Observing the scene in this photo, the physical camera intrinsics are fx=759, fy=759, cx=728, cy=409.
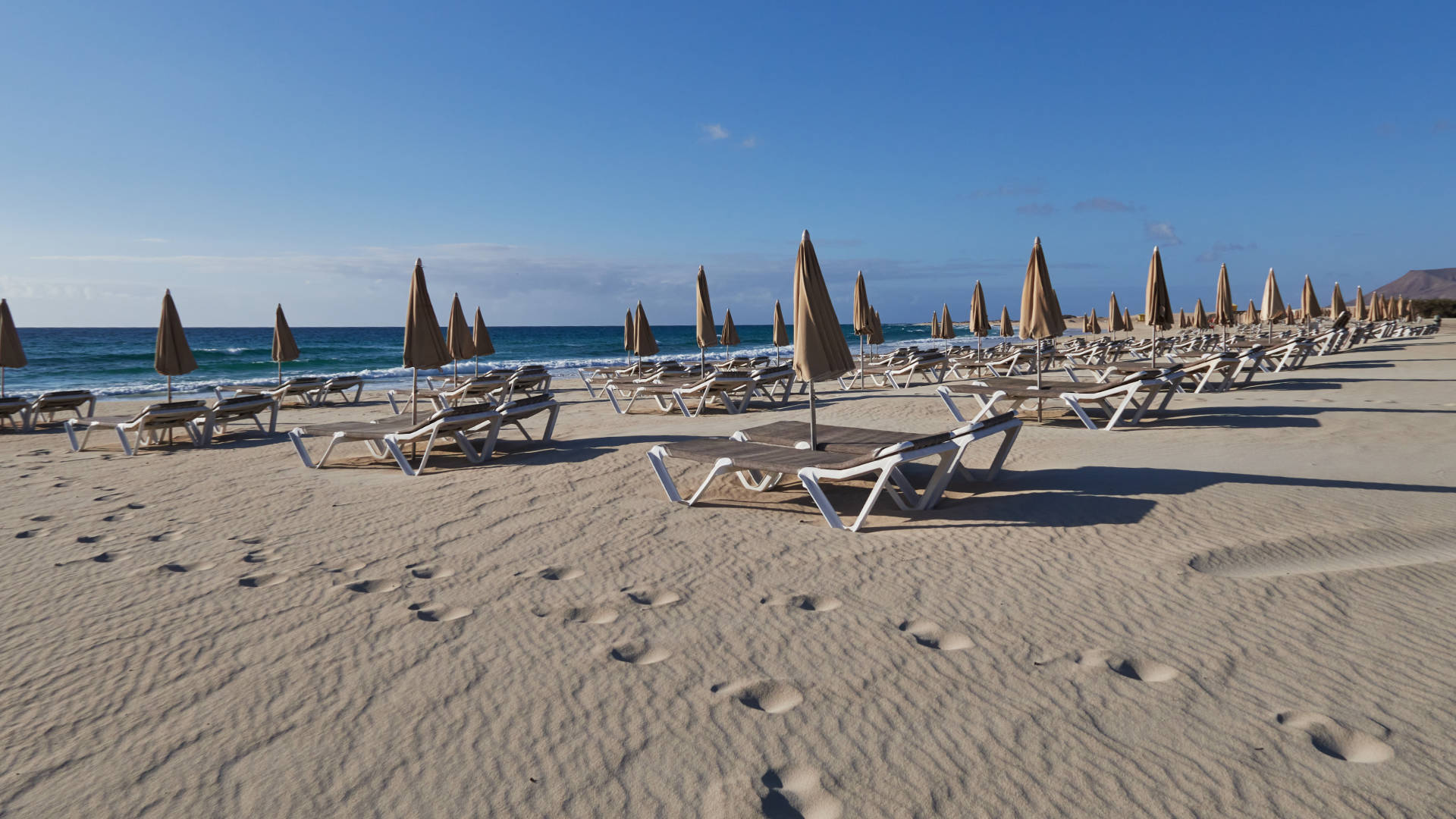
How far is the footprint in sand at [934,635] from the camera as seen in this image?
282 centimetres

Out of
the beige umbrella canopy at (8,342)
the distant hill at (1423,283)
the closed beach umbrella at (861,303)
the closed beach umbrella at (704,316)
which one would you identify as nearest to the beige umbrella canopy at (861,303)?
the closed beach umbrella at (861,303)

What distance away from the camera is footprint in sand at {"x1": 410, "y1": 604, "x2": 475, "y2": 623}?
3.21 metres

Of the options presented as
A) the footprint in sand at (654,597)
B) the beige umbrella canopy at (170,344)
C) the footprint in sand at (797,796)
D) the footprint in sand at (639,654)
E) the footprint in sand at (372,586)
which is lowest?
the footprint in sand at (797,796)

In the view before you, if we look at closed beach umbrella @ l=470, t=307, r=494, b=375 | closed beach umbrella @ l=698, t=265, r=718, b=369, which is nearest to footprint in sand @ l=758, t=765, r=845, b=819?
closed beach umbrella @ l=698, t=265, r=718, b=369

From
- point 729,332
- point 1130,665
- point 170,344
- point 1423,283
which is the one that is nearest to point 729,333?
point 729,332

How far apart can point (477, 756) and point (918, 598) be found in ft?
6.27

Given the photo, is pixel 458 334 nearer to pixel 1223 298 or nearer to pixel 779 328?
pixel 779 328

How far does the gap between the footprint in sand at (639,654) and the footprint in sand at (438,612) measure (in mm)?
798

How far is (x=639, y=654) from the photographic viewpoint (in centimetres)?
283

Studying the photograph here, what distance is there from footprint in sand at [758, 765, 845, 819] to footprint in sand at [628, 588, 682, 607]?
1.34 metres

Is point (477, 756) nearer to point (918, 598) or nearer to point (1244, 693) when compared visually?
point (918, 598)

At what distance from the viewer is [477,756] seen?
86.1 inches

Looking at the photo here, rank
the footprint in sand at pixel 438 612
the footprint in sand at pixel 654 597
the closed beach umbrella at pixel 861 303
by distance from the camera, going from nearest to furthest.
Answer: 1. the footprint in sand at pixel 438 612
2. the footprint in sand at pixel 654 597
3. the closed beach umbrella at pixel 861 303

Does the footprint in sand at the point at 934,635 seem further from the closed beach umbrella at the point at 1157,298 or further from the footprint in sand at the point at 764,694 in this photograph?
the closed beach umbrella at the point at 1157,298
